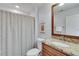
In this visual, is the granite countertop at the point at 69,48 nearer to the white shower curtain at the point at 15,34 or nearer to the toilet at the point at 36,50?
the toilet at the point at 36,50

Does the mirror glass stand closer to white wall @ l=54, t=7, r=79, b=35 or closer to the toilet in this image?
white wall @ l=54, t=7, r=79, b=35

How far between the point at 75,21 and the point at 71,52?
40 centimetres


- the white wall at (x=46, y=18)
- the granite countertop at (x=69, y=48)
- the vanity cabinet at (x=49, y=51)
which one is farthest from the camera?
the white wall at (x=46, y=18)

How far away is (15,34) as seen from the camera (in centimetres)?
135

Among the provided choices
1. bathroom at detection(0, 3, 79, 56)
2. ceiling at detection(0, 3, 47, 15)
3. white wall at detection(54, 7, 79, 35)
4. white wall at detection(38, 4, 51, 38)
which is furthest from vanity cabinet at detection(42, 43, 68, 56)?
ceiling at detection(0, 3, 47, 15)

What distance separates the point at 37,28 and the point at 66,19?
423 mm

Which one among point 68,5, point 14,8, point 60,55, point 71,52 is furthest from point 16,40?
point 68,5

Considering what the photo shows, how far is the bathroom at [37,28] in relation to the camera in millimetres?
1245

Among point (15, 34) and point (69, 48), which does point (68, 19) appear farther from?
point (15, 34)

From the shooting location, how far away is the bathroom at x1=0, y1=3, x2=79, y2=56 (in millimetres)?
1245

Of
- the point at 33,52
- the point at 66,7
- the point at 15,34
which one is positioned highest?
the point at 66,7

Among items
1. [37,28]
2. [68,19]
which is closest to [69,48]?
[68,19]

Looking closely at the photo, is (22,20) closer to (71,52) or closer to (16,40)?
(16,40)

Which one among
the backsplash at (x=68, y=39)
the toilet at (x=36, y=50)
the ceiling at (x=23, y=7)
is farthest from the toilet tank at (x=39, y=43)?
the ceiling at (x=23, y=7)
